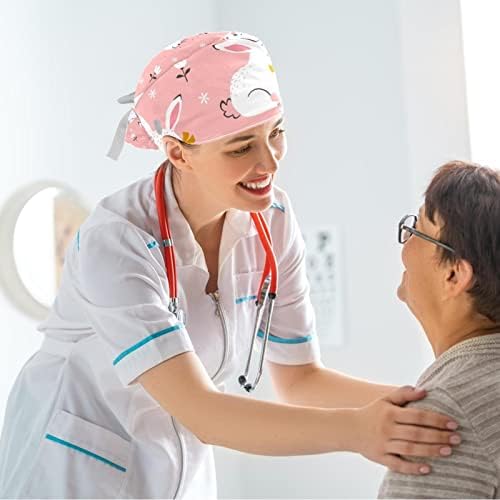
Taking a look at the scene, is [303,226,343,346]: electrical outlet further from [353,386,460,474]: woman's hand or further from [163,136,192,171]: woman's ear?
[353,386,460,474]: woman's hand

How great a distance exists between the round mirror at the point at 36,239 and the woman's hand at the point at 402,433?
1.43 meters

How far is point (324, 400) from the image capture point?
1.83 meters

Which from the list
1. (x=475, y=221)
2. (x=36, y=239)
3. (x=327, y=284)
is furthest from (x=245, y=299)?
(x=327, y=284)

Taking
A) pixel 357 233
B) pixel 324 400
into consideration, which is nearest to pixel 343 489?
pixel 357 233

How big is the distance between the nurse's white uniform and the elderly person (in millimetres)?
349

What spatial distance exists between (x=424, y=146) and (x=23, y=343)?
4.37 ft

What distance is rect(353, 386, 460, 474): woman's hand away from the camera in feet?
4.05

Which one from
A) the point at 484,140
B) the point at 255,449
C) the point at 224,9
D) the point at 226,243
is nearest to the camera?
the point at 255,449

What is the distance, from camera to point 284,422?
134 cm

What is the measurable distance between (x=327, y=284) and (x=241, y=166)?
166 cm

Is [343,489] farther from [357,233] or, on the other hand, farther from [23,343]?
[23,343]

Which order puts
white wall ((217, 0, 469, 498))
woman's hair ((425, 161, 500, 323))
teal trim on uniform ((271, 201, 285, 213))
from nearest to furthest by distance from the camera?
woman's hair ((425, 161, 500, 323)) → teal trim on uniform ((271, 201, 285, 213)) → white wall ((217, 0, 469, 498))

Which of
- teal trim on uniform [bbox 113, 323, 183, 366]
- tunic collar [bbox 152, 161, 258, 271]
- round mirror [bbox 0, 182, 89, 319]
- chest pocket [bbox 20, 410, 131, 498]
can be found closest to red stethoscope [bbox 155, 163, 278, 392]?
tunic collar [bbox 152, 161, 258, 271]

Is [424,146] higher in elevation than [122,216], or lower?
lower
